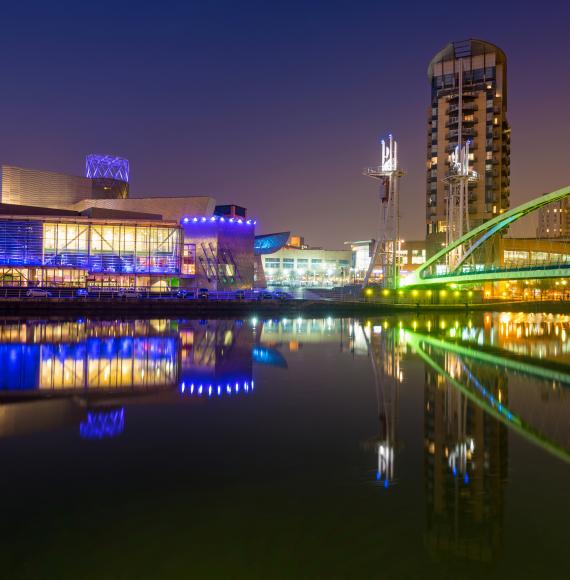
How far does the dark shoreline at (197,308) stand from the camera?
165 feet

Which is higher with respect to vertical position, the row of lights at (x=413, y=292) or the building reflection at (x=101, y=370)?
the row of lights at (x=413, y=292)

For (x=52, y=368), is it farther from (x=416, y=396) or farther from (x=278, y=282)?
(x=278, y=282)

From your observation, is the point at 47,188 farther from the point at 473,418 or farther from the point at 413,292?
the point at 473,418

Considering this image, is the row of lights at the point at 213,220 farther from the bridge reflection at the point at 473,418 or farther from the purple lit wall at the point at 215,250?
the bridge reflection at the point at 473,418

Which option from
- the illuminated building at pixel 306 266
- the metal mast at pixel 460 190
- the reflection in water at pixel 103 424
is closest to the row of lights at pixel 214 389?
the reflection in water at pixel 103 424

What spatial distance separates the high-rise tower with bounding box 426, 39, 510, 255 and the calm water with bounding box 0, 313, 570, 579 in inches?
3293

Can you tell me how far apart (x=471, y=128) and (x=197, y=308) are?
70510 mm

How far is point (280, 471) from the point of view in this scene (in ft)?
31.7

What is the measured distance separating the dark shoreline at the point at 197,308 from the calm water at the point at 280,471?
96.7 ft

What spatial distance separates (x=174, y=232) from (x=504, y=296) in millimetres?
47809

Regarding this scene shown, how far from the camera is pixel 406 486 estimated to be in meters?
8.91

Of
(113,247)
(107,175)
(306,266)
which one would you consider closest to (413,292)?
(113,247)

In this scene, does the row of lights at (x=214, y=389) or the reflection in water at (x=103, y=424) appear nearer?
the reflection in water at (x=103, y=424)

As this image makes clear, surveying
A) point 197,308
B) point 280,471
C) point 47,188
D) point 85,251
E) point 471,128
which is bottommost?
point 280,471
